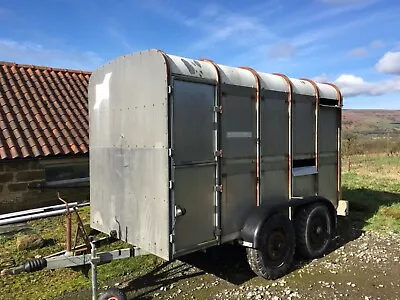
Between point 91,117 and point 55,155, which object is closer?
point 91,117

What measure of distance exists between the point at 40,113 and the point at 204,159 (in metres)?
7.61

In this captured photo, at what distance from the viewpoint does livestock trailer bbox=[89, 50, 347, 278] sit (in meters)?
4.27

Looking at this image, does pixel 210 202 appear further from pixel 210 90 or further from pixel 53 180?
pixel 53 180

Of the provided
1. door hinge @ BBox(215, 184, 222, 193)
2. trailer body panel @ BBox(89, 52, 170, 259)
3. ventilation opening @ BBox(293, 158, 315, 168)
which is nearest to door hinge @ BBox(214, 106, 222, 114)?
trailer body panel @ BBox(89, 52, 170, 259)

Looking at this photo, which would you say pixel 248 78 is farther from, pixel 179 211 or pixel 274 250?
pixel 274 250

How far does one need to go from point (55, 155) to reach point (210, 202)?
6022 millimetres

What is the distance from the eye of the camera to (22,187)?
872cm

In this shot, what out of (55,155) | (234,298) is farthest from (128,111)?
(55,155)

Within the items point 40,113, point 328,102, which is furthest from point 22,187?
point 328,102

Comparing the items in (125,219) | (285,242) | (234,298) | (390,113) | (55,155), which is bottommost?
(234,298)

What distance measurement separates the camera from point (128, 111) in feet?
15.6

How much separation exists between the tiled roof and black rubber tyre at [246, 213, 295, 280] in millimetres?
6331

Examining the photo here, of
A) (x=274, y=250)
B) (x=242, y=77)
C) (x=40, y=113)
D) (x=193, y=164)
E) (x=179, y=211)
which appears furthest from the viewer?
(x=40, y=113)

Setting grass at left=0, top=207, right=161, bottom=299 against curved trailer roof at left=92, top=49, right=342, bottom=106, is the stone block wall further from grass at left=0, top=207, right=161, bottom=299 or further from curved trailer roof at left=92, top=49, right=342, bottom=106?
curved trailer roof at left=92, top=49, right=342, bottom=106
